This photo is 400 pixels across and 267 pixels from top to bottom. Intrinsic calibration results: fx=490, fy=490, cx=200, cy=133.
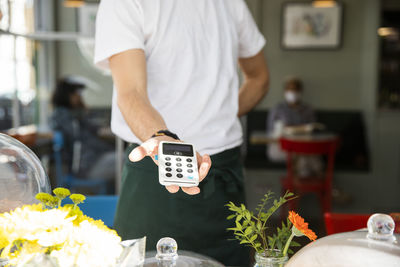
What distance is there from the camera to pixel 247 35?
1.68m

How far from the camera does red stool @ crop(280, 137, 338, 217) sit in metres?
4.27

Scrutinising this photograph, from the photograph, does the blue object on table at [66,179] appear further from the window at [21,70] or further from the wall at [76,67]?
the wall at [76,67]

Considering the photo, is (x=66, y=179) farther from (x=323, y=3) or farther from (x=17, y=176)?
(x=17, y=176)

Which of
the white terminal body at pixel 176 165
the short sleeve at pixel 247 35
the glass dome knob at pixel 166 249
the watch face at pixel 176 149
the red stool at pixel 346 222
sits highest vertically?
the short sleeve at pixel 247 35

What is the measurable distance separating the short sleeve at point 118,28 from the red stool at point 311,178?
298 cm

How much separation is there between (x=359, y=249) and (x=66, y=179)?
4.51 m

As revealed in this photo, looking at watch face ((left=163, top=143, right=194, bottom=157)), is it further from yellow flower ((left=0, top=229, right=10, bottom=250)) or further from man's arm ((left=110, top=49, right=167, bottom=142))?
yellow flower ((left=0, top=229, right=10, bottom=250))

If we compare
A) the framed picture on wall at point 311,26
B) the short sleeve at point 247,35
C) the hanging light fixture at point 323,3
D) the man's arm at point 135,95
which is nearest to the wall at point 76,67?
the framed picture on wall at point 311,26

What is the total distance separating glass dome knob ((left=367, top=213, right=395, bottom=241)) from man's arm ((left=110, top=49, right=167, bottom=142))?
0.59m

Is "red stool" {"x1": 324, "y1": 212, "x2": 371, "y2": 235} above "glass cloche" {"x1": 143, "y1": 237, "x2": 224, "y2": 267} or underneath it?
underneath

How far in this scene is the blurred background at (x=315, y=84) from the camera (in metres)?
5.46

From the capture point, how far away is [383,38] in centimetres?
640

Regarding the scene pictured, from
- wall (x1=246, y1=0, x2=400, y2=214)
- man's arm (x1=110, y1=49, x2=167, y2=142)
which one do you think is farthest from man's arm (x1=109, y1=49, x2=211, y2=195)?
wall (x1=246, y1=0, x2=400, y2=214)

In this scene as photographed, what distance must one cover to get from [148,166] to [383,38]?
5743 millimetres
